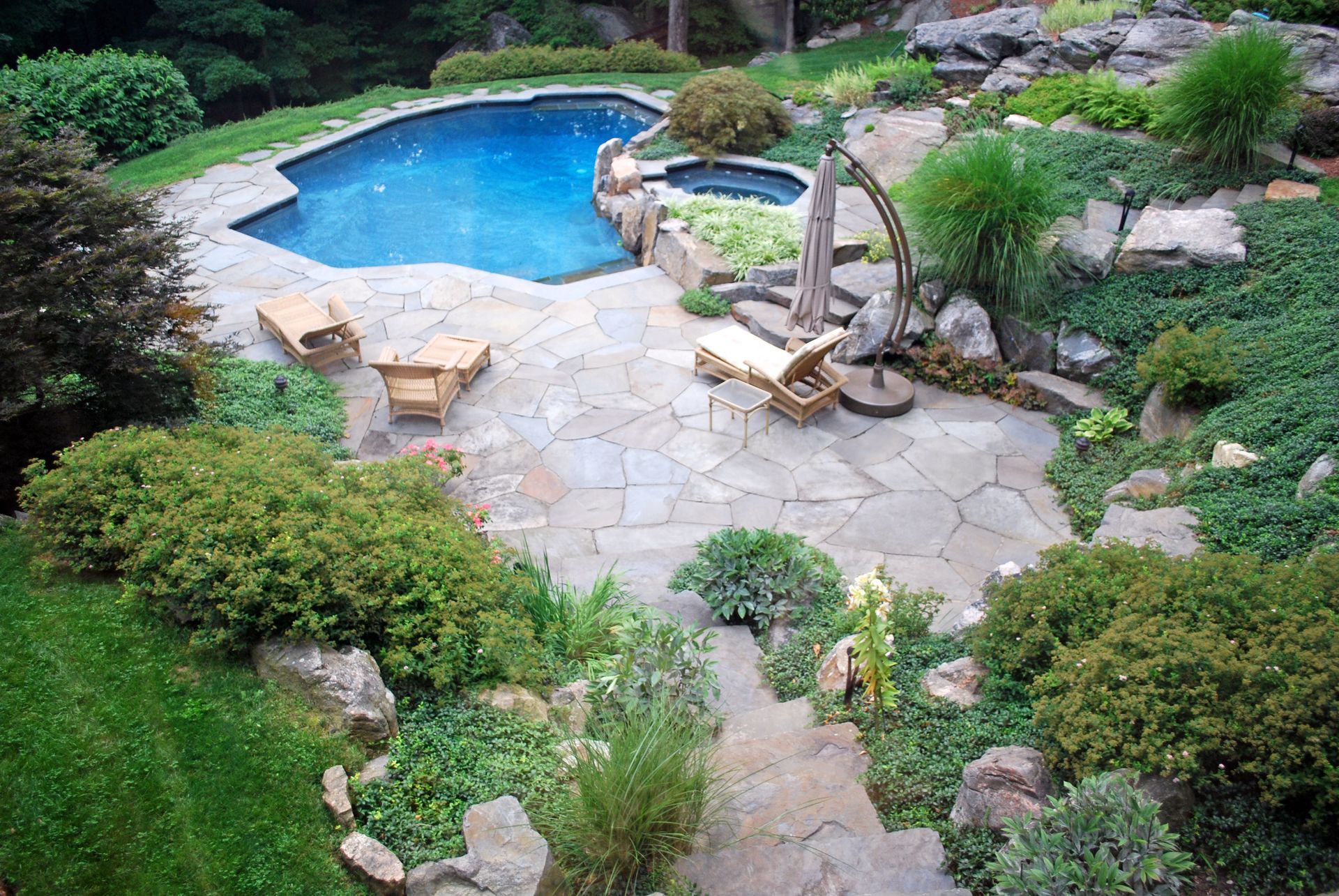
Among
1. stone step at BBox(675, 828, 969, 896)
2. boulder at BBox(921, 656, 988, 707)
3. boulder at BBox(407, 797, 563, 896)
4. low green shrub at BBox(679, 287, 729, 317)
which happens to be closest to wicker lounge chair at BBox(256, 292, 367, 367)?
low green shrub at BBox(679, 287, 729, 317)

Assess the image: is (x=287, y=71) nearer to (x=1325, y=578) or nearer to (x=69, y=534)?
(x=69, y=534)

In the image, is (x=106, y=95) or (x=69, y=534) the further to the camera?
(x=106, y=95)

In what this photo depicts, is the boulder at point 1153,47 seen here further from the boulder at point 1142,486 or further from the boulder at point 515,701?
the boulder at point 515,701

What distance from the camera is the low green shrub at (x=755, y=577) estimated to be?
209 inches

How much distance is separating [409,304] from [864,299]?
491 cm

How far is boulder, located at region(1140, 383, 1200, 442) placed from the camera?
6.46 metres

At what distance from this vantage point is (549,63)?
58.9 feet

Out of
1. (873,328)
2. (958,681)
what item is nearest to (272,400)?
(873,328)

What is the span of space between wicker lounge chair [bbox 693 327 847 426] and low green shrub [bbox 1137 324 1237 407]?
2417 millimetres

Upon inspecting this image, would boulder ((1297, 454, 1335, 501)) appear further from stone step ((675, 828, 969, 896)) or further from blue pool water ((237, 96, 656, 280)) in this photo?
blue pool water ((237, 96, 656, 280))

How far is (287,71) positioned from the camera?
2045cm

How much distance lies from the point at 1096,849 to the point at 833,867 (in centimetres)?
92

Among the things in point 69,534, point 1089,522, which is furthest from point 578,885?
point 1089,522

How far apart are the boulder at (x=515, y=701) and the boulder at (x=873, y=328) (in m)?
Result: 4.98
